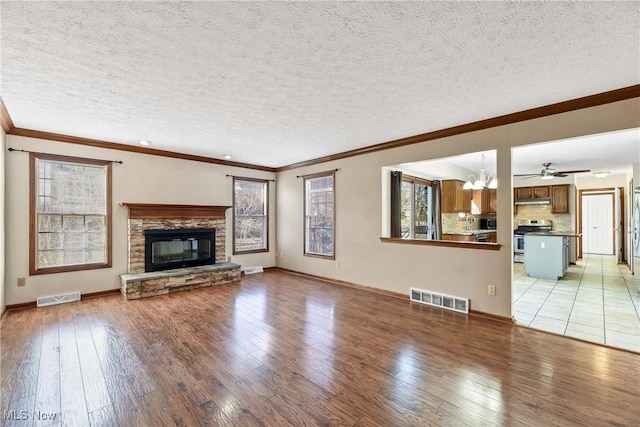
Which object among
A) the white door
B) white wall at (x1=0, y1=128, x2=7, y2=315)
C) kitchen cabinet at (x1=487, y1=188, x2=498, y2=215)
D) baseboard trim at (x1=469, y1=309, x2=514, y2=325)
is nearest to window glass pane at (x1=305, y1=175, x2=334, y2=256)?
baseboard trim at (x1=469, y1=309, x2=514, y2=325)

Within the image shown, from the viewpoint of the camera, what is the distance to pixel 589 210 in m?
Answer: 9.49

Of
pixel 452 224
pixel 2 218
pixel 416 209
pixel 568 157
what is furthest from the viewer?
pixel 452 224

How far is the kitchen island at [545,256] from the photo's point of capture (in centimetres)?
574

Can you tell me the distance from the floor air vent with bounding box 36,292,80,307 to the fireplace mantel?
54.9 inches

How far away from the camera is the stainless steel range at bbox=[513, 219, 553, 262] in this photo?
313 inches

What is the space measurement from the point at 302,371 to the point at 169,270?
12.5 ft

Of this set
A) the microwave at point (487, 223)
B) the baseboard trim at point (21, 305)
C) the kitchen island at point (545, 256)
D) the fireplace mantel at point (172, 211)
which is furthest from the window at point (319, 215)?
the microwave at point (487, 223)

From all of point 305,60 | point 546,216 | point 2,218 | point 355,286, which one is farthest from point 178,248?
point 546,216

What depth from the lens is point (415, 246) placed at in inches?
173

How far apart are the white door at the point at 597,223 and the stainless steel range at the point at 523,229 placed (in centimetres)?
260

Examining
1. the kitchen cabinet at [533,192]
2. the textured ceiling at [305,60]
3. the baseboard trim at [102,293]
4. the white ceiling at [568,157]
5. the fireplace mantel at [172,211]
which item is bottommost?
the baseboard trim at [102,293]

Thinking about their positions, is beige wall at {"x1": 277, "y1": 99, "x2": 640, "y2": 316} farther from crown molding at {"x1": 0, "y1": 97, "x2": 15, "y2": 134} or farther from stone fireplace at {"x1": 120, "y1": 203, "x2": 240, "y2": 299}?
crown molding at {"x1": 0, "y1": 97, "x2": 15, "y2": 134}

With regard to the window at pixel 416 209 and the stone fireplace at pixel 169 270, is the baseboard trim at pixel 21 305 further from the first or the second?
the window at pixel 416 209

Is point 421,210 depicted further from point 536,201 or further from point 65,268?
point 65,268
